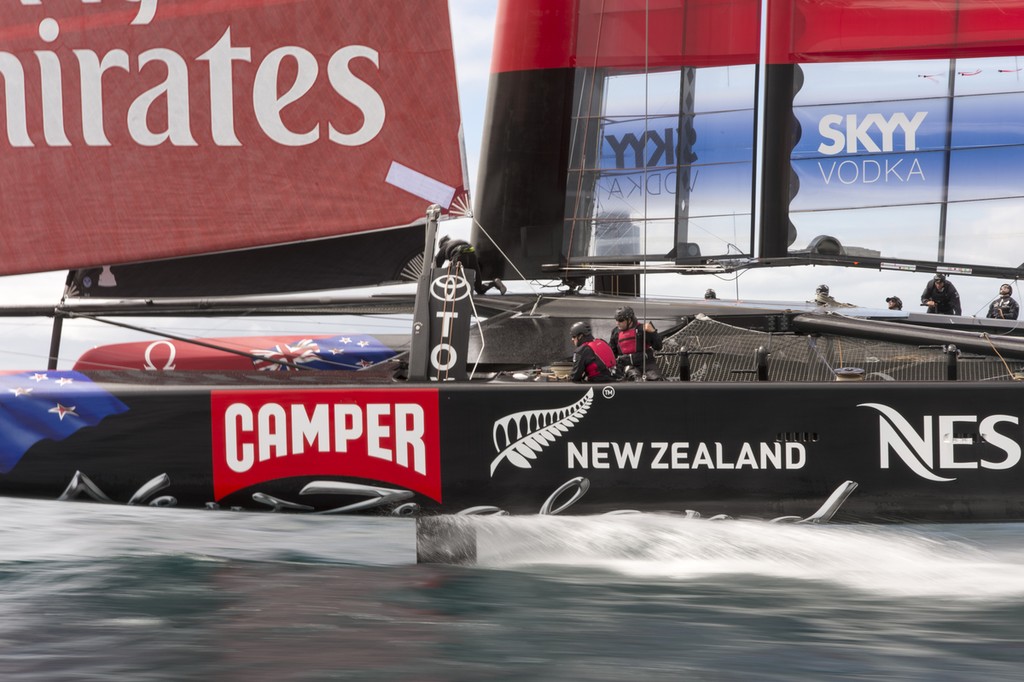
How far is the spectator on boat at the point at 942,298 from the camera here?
8.11 meters

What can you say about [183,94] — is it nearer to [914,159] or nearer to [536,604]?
[536,604]

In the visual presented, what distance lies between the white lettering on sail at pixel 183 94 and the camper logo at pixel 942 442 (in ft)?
9.58

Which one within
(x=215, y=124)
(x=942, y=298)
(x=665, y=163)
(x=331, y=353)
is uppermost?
(x=215, y=124)

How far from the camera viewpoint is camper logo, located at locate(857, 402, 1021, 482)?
4926mm

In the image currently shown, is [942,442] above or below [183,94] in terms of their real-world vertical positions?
below

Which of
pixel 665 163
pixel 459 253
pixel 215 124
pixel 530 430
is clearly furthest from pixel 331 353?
pixel 530 430

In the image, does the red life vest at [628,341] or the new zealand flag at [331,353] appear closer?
the red life vest at [628,341]

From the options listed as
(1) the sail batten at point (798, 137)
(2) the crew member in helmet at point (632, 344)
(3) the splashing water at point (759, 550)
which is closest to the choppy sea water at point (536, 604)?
(3) the splashing water at point (759, 550)

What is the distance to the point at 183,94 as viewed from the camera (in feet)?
20.8

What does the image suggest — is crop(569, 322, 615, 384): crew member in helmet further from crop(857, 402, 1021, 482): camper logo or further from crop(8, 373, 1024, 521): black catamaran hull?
crop(857, 402, 1021, 482): camper logo

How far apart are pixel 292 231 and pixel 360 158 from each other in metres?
0.50

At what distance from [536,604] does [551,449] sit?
2.59 ft

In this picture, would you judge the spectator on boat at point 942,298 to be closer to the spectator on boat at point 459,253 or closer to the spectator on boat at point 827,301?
the spectator on boat at point 827,301

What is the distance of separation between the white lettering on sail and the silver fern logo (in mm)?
1939
